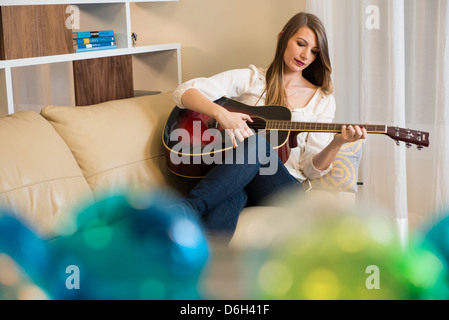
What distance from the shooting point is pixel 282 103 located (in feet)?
6.79

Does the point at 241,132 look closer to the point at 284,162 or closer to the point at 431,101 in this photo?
the point at 284,162

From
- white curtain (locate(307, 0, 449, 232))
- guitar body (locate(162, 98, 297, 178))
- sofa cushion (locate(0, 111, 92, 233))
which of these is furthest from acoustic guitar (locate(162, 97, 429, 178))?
white curtain (locate(307, 0, 449, 232))

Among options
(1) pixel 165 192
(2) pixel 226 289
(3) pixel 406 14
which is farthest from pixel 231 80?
(2) pixel 226 289

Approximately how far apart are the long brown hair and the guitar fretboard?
0.19m

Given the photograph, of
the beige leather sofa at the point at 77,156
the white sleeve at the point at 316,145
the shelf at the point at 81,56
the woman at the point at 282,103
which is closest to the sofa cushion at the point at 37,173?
the beige leather sofa at the point at 77,156

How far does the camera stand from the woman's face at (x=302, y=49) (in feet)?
6.75

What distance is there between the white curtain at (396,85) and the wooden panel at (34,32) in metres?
1.07

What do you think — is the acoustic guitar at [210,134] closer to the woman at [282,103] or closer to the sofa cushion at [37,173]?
the woman at [282,103]

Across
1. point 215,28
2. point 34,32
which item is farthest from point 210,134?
point 215,28

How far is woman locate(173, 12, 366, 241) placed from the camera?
1.78 meters

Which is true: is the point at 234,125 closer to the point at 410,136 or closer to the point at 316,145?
the point at 316,145

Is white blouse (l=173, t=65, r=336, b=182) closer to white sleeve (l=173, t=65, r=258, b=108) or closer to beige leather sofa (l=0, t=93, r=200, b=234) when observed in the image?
white sleeve (l=173, t=65, r=258, b=108)

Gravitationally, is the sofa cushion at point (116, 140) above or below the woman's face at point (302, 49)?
below

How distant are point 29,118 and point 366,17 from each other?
1456mm
